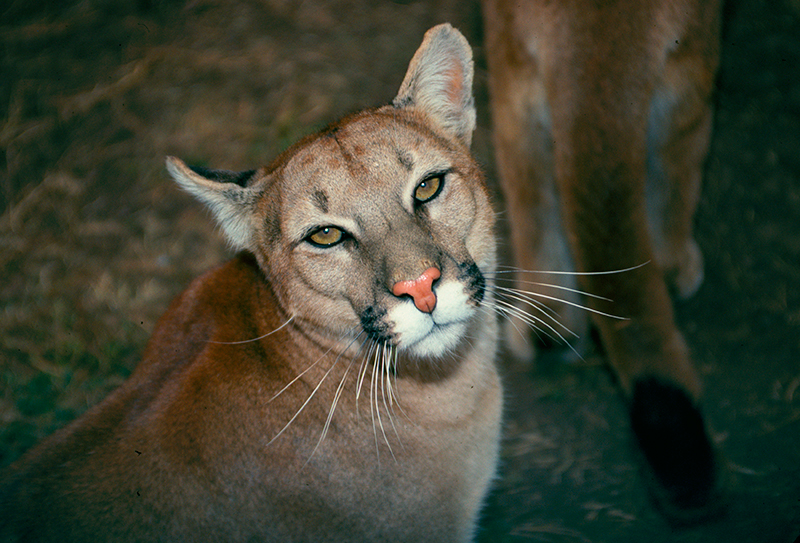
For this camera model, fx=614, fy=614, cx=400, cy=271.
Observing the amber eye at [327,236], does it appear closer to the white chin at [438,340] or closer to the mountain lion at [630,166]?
the white chin at [438,340]

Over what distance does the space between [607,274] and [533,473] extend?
1062 mm

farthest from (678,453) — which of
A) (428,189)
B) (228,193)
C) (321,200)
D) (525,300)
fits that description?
(228,193)

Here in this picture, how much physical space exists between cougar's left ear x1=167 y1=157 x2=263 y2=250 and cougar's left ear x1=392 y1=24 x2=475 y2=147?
592 millimetres

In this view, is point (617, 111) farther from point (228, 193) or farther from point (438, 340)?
point (228, 193)

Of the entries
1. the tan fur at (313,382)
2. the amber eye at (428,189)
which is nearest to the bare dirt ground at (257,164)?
the tan fur at (313,382)

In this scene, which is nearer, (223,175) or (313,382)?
(223,175)

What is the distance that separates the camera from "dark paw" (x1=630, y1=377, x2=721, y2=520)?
2.06 metres

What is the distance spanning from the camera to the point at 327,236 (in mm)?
1945

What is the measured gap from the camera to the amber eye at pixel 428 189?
6.46ft

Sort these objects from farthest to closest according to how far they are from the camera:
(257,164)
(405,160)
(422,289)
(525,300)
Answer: (257,164), (525,300), (405,160), (422,289)

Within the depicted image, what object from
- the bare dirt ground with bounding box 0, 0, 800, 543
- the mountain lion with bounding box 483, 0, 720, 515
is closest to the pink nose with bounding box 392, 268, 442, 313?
the mountain lion with bounding box 483, 0, 720, 515

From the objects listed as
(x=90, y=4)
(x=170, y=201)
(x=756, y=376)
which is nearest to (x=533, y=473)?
(x=756, y=376)

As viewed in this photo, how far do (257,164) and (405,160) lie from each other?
88.5 inches

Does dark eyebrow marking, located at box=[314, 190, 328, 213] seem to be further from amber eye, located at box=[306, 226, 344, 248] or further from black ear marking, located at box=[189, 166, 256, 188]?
black ear marking, located at box=[189, 166, 256, 188]
